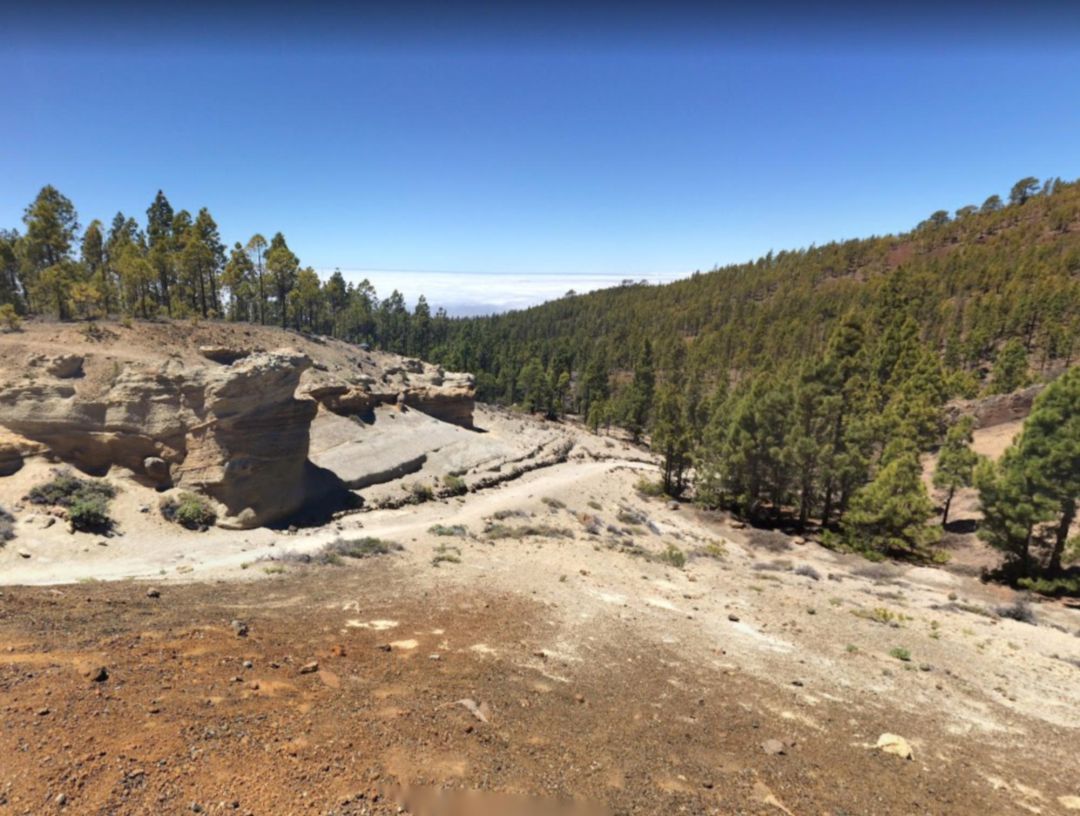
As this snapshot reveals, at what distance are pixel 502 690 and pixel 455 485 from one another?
28997 millimetres

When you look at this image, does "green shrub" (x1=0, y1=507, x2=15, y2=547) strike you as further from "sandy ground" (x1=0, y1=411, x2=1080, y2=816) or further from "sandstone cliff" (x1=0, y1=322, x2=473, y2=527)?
"sandstone cliff" (x1=0, y1=322, x2=473, y2=527)

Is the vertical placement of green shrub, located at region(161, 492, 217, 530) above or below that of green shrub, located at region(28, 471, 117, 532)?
below

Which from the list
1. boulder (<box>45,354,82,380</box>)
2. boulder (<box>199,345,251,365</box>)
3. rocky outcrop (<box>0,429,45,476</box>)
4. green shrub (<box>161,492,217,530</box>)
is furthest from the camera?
boulder (<box>199,345,251,365</box>)

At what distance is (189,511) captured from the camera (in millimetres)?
25000

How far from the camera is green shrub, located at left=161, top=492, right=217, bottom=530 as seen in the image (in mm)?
24969

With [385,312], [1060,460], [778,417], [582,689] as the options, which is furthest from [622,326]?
[582,689]

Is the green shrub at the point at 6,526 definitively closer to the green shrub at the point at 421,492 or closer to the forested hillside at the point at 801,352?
the green shrub at the point at 421,492

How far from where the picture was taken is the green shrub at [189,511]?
2497cm

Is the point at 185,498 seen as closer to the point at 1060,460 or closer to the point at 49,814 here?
the point at 49,814

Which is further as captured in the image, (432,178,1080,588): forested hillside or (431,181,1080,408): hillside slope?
(431,181,1080,408): hillside slope

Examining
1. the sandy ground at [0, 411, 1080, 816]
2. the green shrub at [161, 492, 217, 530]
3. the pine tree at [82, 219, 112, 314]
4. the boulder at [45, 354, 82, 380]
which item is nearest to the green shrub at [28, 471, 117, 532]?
the sandy ground at [0, 411, 1080, 816]

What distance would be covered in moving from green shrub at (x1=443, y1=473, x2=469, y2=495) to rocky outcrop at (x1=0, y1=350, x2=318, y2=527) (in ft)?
35.3

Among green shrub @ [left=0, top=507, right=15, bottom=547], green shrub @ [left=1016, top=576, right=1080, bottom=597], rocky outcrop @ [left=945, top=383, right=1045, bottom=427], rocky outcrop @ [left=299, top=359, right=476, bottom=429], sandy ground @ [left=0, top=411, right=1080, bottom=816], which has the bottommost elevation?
green shrub @ [left=0, top=507, right=15, bottom=547]

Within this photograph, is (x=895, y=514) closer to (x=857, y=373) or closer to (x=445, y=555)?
(x=857, y=373)
